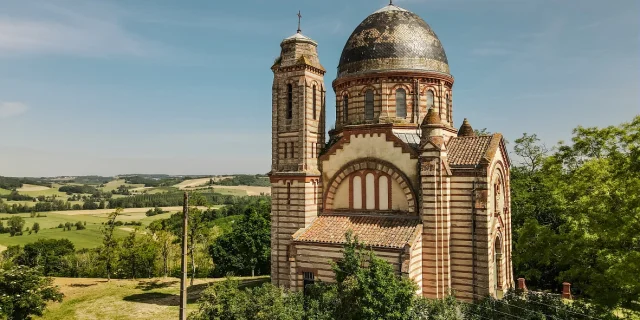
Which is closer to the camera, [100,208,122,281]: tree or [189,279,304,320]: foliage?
[189,279,304,320]: foliage

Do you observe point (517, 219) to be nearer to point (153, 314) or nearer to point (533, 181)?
point (533, 181)

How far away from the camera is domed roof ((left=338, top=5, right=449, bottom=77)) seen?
81.1 feet

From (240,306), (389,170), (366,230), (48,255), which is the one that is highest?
(389,170)

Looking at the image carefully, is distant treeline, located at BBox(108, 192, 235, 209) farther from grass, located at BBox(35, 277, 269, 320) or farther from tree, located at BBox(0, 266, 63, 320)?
tree, located at BBox(0, 266, 63, 320)

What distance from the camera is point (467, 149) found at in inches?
862

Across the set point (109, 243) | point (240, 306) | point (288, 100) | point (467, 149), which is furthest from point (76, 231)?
point (467, 149)

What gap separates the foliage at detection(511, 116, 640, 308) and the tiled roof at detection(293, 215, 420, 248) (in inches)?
274

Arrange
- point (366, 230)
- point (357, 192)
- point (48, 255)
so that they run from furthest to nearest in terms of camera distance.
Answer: point (48, 255) → point (357, 192) → point (366, 230)

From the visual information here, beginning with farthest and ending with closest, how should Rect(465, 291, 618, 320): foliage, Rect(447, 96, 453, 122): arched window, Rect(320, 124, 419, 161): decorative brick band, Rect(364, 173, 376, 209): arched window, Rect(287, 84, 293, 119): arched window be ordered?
Rect(447, 96, 453, 122): arched window → Rect(287, 84, 293, 119): arched window → Rect(364, 173, 376, 209): arched window → Rect(320, 124, 419, 161): decorative brick band → Rect(465, 291, 618, 320): foliage

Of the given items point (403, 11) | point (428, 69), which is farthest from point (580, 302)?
point (403, 11)

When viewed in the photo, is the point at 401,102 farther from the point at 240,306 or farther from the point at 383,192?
the point at 240,306

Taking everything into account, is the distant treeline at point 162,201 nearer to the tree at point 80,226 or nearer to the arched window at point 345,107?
the tree at point 80,226

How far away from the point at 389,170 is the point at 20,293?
66.7ft

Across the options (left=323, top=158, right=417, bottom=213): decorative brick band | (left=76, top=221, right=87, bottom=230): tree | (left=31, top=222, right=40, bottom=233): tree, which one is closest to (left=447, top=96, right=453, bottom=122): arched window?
(left=323, top=158, right=417, bottom=213): decorative brick band
